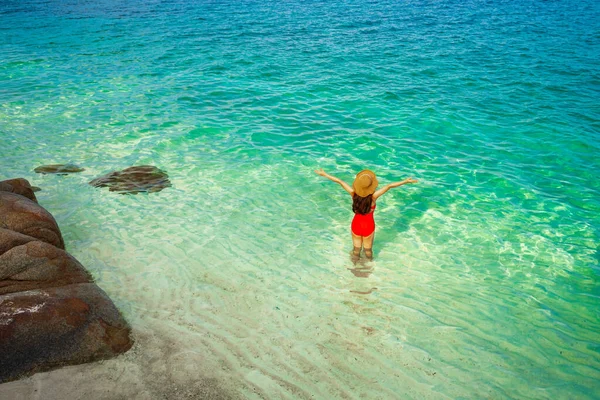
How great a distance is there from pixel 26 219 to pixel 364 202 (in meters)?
5.72

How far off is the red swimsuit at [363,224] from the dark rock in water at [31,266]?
4589mm

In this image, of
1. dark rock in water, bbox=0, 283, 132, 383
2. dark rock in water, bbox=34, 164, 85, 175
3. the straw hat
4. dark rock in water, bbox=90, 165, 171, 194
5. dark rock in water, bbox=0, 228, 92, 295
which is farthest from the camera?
dark rock in water, bbox=34, 164, 85, 175

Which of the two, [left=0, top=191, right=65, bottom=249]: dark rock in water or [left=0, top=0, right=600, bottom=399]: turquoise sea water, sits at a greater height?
[left=0, top=191, right=65, bottom=249]: dark rock in water

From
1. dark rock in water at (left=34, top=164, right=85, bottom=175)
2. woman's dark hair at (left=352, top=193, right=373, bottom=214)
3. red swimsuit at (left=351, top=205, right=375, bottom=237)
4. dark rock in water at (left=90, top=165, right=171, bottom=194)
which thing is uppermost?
woman's dark hair at (left=352, top=193, right=373, bottom=214)

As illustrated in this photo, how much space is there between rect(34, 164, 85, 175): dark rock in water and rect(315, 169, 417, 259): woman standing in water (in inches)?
304

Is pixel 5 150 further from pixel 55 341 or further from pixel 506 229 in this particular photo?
pixel 506 229

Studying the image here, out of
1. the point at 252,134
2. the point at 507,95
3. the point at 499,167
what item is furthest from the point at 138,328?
the point at 507,95

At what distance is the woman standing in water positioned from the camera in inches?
309

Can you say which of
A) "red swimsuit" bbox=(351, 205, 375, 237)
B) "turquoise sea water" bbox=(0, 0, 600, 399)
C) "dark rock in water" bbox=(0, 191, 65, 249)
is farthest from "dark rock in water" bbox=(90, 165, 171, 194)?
"red swimsuit" bbox=(351, 205, 375, 237)

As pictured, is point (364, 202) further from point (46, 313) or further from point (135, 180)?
point (135, 180)

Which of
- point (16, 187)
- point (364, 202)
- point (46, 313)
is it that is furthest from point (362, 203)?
point (16, 187)

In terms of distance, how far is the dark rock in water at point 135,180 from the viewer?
11.5 meters

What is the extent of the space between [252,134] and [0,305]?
1033 cm

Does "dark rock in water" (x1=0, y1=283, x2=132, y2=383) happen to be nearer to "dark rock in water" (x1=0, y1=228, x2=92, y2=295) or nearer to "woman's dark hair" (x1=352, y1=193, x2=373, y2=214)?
"dark rock in water" (x1=0, y1=228, x2=92, y2=295)
